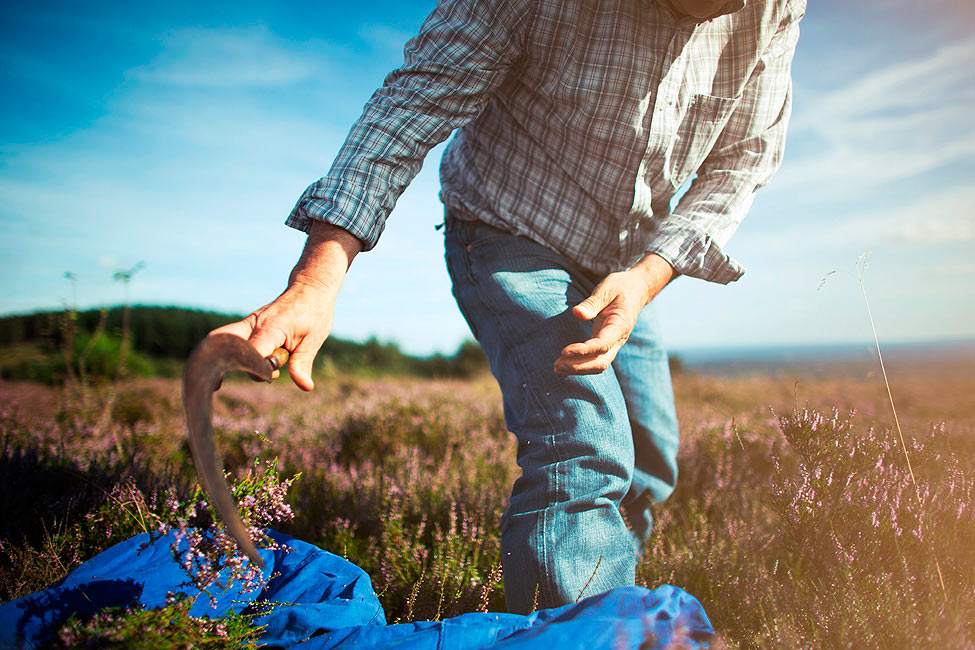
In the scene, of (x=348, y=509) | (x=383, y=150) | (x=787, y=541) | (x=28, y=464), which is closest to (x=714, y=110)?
(x=383, y=150)

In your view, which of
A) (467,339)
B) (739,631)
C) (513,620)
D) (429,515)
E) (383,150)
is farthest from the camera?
(467,339)

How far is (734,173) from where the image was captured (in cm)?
196

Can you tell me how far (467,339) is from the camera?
13.5 meters

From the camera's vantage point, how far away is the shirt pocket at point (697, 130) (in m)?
1.81

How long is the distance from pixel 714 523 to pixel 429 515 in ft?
5.00

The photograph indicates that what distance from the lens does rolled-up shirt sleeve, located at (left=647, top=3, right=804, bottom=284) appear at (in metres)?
1.74

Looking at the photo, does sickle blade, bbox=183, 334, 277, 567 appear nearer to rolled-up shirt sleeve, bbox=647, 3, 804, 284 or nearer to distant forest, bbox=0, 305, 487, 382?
rolled-up shirt sleeve, bbox=647, 3, 804, 284

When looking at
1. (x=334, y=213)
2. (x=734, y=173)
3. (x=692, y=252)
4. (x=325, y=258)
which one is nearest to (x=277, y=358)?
(x=325, y=258)

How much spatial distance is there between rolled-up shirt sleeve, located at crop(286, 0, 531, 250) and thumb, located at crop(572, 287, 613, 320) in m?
0.59

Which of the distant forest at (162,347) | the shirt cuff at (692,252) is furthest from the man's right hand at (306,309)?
the distant forest at (162,347)

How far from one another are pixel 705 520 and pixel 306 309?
2157 millimetres

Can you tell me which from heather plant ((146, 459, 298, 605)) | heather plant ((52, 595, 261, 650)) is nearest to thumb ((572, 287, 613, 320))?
heather plant ((146, 459, 298, 605))

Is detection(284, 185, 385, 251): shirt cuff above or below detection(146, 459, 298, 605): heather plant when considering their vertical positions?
above

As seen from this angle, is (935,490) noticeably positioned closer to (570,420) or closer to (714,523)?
(714,523)
